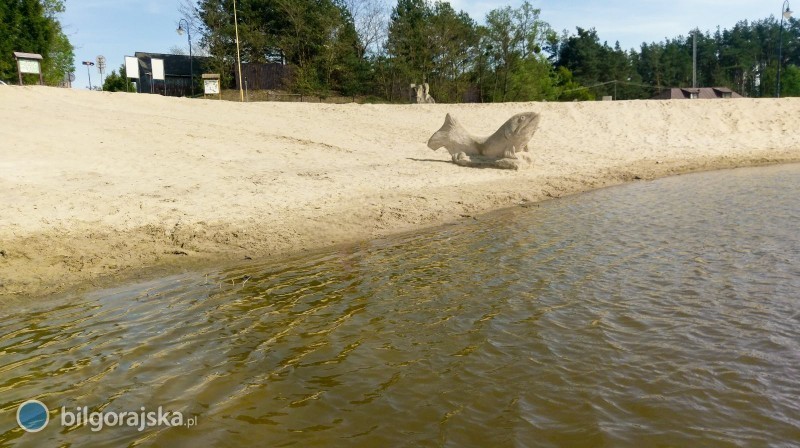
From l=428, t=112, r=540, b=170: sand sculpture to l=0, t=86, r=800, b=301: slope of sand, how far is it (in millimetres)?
524

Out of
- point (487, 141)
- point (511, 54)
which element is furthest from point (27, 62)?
point (511, 54)

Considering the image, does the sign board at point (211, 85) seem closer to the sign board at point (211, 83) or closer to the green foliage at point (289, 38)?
the sign board at point (211, 83)

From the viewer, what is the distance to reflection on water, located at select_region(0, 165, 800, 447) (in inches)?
133

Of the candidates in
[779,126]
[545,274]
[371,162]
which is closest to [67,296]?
[545,274]

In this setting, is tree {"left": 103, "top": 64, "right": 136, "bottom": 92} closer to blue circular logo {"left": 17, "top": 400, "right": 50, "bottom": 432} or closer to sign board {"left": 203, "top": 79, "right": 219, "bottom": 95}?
sign board {"left": 203, "top": 79, "right": 219, "bottom": 95}

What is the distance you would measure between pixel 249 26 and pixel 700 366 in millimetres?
39332

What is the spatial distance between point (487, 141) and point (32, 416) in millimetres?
12826

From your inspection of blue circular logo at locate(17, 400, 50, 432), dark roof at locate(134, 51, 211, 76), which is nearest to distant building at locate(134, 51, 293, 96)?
dark roof at locate(134, 51, 211, 76)

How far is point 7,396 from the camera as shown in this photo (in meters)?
3.78

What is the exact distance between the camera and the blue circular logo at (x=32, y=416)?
3419 mm

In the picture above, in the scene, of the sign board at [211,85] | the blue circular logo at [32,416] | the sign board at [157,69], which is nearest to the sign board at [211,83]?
the sign board at [211,85]

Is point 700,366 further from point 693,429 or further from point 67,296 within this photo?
point 67,296

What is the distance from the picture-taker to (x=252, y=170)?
12.1 meters

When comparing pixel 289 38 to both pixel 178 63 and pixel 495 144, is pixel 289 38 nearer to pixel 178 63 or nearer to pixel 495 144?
pixel 178 63
